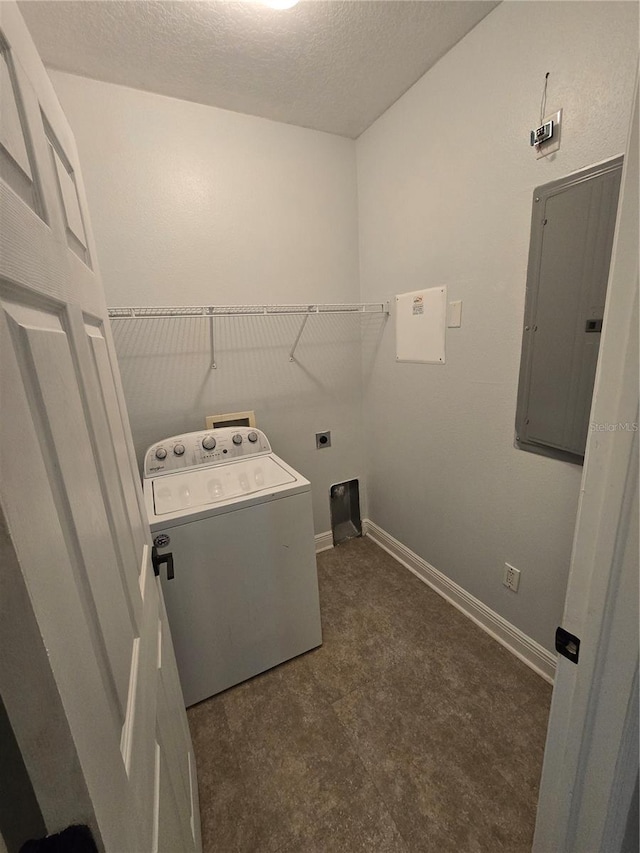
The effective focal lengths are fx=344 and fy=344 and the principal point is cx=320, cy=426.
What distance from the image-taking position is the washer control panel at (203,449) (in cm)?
175

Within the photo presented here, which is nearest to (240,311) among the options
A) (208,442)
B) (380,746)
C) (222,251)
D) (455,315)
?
(222,251)

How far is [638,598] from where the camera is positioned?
50 cm

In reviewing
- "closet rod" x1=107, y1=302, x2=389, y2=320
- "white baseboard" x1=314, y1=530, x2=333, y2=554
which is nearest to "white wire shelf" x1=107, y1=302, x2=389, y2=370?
"closet rod" x1=107, y1=302, x2=389, y2=320

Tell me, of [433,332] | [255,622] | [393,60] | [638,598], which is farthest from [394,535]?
[393,60]

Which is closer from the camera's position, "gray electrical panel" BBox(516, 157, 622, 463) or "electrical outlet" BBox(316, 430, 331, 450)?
"gray electrical panel" BBox(516, 157, 622, 463)

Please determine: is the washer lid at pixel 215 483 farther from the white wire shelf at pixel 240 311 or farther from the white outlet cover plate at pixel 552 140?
the white outlet cover plate at pixel 552 140

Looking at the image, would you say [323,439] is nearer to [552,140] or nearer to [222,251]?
[222,251]

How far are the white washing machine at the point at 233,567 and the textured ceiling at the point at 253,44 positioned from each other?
164 centimetres

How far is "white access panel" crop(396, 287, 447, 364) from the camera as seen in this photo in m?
1.73

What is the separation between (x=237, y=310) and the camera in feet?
6.09

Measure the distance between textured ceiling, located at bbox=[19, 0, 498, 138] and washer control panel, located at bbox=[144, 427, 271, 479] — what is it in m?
1.60

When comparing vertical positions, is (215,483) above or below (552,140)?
below

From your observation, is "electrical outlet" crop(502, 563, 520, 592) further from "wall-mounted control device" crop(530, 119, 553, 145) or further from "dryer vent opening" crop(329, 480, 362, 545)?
A: "wall-mounted control device" crop(530, 119, 553, 145)

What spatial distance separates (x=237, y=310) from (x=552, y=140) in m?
1.46
